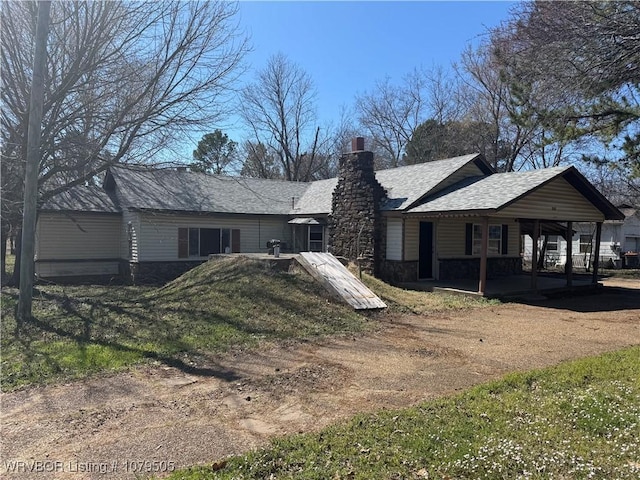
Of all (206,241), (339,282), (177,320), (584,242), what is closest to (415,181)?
(339,282)

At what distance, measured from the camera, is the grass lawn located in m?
7.43

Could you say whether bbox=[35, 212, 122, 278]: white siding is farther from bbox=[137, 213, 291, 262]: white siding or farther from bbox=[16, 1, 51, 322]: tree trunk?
bbox=[16, 1, 51, 322]: tree trunk

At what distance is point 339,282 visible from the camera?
13.1 metres

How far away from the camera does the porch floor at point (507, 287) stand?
15.0 m

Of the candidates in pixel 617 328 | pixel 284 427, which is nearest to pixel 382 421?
pixel 284 427

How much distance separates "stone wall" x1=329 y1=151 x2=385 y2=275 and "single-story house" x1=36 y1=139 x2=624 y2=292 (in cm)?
4

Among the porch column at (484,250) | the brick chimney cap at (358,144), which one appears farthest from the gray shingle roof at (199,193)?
the porch column at (484,250)

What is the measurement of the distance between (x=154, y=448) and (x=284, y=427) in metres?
1.26

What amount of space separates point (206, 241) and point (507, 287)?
12.2m

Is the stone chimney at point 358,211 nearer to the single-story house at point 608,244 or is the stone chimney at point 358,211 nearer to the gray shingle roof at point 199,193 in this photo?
the gray shingle roof at point 199,193

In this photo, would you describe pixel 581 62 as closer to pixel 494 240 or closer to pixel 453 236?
pixel 453 236

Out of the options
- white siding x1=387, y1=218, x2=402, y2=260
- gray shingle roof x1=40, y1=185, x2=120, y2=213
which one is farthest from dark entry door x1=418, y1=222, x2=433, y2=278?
gray shingle roof x1=40, y1=185, x2=120, y2=213

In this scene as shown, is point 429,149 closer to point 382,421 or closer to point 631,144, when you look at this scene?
point 631,144

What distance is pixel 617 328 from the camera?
10484 millimetres
